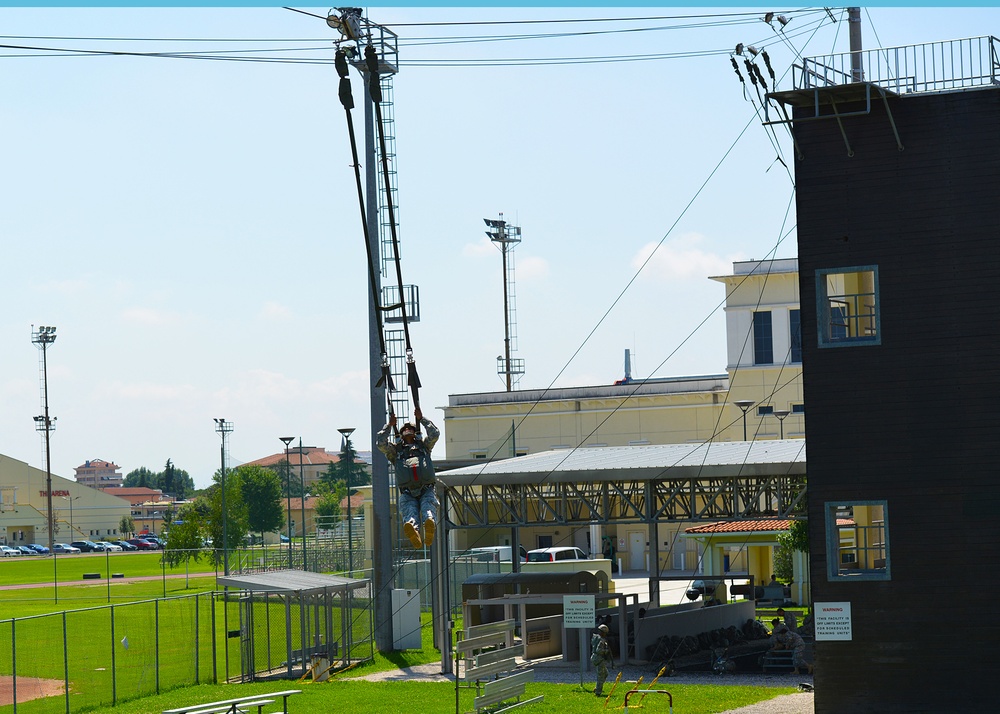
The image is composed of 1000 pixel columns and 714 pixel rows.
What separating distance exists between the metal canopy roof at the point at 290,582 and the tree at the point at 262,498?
233 ft

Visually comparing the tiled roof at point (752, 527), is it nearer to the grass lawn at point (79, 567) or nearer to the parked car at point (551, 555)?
the parked car at point (551, 555)

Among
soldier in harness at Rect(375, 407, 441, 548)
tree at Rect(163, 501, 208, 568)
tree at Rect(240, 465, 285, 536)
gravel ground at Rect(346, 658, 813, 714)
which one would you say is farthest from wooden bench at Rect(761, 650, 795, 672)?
tree at Rect(240, 465, 285, 536)

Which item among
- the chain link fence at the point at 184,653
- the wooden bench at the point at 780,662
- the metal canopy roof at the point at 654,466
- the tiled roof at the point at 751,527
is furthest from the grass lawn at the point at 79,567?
the wooden bench at the point at 780,662

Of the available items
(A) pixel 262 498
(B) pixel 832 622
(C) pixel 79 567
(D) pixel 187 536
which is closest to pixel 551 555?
(D) pixel 187 536

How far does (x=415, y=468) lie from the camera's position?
18.9 m

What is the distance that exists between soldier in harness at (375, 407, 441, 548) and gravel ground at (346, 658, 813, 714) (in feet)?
28.2

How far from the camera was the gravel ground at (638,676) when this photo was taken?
24.7 metres

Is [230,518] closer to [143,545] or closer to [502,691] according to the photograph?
[502,691]

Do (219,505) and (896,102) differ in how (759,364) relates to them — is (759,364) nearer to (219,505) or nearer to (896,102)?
(219,505)

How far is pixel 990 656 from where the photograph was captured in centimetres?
2112

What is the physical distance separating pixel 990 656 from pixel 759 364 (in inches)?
1576

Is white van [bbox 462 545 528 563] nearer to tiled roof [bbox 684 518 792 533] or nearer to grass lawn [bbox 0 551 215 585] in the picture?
tiled roof [bbox 684 518 792 533]

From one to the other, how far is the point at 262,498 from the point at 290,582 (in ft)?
261

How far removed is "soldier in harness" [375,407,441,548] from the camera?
744 inches
